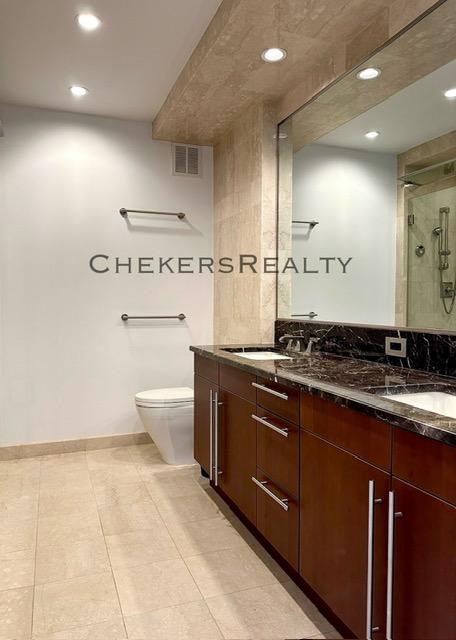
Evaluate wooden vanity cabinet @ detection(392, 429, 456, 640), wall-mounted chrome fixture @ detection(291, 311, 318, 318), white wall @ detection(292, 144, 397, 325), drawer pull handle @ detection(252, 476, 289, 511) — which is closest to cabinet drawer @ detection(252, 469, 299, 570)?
drawer pull handle @ detection(252, 476, 289, 511)

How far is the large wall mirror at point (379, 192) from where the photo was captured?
182 cm

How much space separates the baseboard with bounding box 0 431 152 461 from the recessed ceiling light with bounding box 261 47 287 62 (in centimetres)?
274

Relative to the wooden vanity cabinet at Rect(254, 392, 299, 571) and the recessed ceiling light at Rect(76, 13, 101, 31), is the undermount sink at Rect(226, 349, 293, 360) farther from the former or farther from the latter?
the recessed ceiling light at Rect(76, 13, 101, 31)

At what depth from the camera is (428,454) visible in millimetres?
1064

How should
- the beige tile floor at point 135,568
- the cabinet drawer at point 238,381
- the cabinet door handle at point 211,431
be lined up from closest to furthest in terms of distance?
1. the beige tile floor at point 135,568
2. the cabinet drawer at point 238,381
3. the cabinet door handle at point 211,431

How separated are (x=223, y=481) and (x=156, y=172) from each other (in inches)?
95.7

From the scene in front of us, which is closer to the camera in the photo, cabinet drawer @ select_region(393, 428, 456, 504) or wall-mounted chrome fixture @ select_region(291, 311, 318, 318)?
cabinet drawer @ select_region(393, 428, 456, 504)

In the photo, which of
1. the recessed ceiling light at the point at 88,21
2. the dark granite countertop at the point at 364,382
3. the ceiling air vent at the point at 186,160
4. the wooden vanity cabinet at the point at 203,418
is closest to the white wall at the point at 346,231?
the dark granite countertop at the point at 364,382

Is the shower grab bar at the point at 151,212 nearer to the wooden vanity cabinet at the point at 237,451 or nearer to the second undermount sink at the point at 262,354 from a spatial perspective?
the second undermount sink at the point at 262,354

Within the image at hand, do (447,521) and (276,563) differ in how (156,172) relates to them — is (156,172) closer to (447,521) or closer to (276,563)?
(276,563)

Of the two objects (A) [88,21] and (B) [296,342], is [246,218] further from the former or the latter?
(A) [88,21]

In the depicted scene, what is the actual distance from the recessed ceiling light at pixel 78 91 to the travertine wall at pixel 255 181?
1031mm

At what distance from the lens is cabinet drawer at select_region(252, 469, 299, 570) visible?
168cm

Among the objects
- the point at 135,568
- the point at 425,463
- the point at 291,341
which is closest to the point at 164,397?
the point at 291,341
